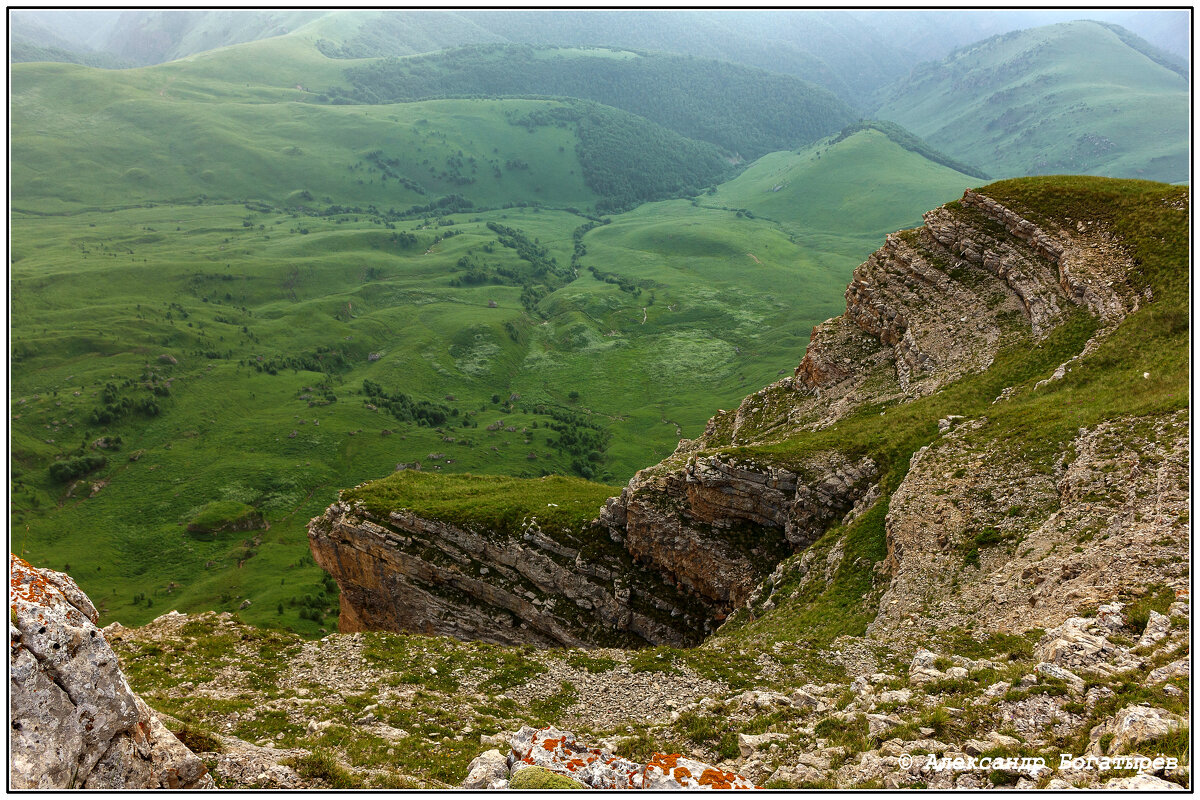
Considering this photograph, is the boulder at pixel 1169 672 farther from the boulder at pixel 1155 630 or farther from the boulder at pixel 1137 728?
the boulder at pixel 1137 728

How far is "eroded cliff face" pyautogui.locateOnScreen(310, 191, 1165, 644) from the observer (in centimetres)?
4169

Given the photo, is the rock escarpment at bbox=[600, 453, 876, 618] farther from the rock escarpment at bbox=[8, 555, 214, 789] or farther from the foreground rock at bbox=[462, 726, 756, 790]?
the rock escarpment at bbox=[8, 555, 214, 789]

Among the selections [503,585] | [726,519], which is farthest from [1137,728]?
[503,585]

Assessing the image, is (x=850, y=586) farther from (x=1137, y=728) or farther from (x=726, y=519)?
(x=1137, y=728)

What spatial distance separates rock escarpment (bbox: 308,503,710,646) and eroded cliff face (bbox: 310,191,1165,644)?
0.32ft

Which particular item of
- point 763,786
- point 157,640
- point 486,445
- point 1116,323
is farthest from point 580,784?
point 486,445

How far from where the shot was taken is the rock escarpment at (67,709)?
1294 centimetres

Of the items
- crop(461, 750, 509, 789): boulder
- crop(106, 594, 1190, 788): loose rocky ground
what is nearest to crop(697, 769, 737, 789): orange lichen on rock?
crop(106, 594, 1190, 788): loose rocky ground

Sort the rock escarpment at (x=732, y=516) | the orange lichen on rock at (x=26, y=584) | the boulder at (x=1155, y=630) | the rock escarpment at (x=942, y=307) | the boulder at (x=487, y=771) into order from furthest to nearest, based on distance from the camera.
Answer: the rock escarpment at (x=942, y=307), the rock escarpment at (x=732, y=516), the boulder at (x=1155, y=630), the boulder at (x=487, y=771), the orange lichen on rock at (x=26, y=584)

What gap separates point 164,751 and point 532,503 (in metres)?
35.0

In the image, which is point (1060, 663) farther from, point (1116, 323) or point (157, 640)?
point (157, 640)

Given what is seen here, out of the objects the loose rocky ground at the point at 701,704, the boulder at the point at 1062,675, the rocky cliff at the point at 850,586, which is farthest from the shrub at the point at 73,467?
the boulder at the point at 1062,675

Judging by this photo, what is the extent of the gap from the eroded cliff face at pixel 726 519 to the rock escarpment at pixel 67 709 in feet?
95.6

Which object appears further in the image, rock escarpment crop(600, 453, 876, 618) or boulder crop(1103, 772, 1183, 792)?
rock escarpment crop(600, 453, 876, 618)
